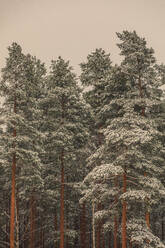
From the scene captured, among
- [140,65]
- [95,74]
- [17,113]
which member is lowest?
[17,113]

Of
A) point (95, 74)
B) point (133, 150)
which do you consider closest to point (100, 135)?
point (95, 74)

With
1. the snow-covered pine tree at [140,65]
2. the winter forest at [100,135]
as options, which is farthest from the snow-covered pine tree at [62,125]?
the snow-covered pine tree at [140,65]

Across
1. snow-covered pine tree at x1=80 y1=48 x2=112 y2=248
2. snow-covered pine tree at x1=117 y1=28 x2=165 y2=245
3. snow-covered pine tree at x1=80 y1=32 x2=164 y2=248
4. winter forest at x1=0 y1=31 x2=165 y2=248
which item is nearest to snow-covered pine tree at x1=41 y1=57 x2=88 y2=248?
winter forest at x1=0 y1=31 x2=165 y2=248

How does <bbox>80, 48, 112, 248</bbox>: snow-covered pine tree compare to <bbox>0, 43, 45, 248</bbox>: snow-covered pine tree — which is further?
<bbox>80, 48, 112, 248</bbox>: snow-covered pine tree

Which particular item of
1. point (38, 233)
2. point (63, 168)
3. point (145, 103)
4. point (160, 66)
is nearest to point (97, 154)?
point (145, 103)

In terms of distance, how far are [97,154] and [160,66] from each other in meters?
7.78

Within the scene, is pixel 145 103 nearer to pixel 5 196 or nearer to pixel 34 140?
pixel 34 140

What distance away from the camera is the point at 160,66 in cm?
1884

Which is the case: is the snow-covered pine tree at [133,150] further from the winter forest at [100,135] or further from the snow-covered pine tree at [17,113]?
the snow-covered pine tree at [17,113]

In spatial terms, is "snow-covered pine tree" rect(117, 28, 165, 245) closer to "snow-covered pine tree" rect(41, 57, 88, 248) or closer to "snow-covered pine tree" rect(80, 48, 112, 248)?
"snow-covered pine tree" rect(41, 57, 88, 248)

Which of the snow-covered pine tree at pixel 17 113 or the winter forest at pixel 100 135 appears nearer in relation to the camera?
the winter forest at pixel 100 135

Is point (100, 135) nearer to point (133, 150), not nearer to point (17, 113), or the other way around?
point (17, 113)

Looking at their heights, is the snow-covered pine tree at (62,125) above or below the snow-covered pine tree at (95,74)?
below

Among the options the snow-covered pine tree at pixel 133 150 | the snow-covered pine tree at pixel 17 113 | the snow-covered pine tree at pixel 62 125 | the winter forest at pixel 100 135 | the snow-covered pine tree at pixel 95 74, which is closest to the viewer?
the snow-covered pine tree at pixel 133 150
